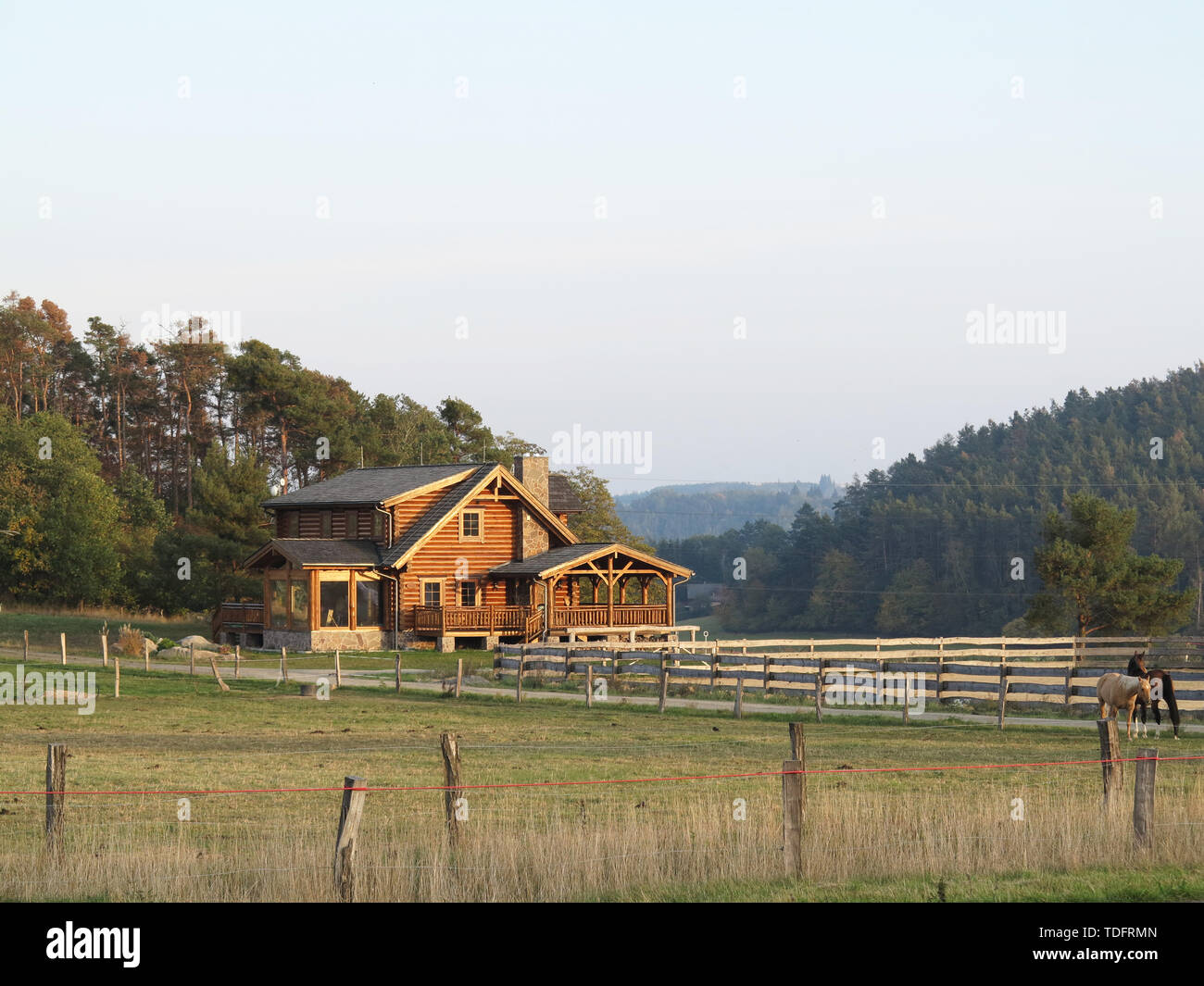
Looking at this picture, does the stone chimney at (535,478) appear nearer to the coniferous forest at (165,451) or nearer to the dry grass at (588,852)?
the coniferous forest at (165,451)

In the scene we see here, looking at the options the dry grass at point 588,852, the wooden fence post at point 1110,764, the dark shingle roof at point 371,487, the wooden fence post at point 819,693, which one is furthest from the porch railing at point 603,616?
the wooden fence post at point 1110,764

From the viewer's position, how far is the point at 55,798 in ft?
41.2

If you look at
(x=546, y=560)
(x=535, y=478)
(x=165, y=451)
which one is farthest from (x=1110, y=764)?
(x=165, y=451)

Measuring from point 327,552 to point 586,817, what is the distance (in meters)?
40.4

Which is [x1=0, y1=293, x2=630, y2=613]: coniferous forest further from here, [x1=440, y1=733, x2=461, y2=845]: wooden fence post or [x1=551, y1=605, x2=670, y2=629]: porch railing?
[x1=440, y1=733, x2=461, y2=845]: wooden fence post

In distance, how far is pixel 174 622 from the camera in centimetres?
6412

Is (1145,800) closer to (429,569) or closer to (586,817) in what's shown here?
(586,817)

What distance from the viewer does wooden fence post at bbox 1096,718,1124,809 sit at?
13.6 meters

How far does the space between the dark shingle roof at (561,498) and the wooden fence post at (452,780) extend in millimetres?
56474

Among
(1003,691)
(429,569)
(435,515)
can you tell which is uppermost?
(435,515)

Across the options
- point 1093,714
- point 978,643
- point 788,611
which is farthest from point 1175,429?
point 1093,714

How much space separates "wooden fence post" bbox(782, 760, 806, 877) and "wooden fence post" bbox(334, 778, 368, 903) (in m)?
3.46

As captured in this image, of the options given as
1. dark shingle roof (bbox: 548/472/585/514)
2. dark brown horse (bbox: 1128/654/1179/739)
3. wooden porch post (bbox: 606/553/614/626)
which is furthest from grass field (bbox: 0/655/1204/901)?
dark shingle roof (bbox: 548/472/585/514)
